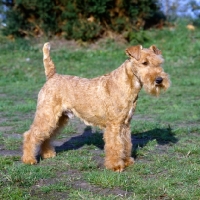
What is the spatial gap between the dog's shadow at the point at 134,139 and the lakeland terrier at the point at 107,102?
2.26 feet

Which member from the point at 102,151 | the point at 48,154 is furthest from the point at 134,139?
the point at 48,154

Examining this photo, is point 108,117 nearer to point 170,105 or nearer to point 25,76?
point 170,105

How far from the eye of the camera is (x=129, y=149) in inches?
217

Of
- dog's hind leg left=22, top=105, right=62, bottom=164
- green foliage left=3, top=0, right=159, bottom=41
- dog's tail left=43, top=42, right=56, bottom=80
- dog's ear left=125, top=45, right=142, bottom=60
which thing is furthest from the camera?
green foliage left=3, top=0, right=159, bottom=41

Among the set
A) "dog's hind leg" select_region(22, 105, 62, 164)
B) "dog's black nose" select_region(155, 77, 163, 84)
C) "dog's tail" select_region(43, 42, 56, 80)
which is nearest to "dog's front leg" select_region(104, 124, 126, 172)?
"dog's black nose" select_region(155, 77, 163, 84)

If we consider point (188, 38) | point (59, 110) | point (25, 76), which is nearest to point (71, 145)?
point (59, 110)

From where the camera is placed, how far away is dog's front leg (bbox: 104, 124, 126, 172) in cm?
518

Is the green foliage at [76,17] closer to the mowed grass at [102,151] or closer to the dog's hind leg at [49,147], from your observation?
the mowed grass at [102,151]

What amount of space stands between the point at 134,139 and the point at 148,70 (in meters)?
2.02

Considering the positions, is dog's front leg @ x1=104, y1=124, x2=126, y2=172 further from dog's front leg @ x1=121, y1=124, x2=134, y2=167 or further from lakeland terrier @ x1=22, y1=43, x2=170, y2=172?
dog's front leg @ x1=121, y1=124, x2=134, y2=167

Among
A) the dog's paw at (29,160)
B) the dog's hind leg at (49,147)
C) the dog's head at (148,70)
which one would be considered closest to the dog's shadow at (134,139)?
the dog's hind leg at (49,147)

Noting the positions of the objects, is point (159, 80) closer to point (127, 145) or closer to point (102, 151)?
point (127, 145)

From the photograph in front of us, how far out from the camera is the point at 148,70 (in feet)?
17.1

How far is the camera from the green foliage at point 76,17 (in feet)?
52.3
